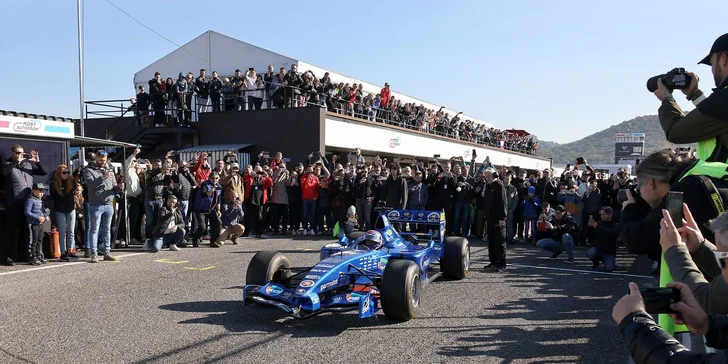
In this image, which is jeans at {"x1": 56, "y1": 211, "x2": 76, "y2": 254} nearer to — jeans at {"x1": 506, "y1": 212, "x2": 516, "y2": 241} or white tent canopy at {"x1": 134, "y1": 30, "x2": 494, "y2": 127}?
jeans at {"x1": 506, "y1": 212, "x2": 516, "y2": 241}

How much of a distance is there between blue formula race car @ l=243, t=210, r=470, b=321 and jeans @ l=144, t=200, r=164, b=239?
6.30 m

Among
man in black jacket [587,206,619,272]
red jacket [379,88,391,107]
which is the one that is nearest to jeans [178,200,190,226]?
man in black jacket [587,206,619,272]

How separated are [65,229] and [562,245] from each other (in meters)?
10.6

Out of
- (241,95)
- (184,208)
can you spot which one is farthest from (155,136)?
(184,208)

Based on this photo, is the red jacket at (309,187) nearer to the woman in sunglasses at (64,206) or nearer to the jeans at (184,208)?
the jeans at (184,208)

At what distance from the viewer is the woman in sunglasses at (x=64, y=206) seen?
10.5 meters

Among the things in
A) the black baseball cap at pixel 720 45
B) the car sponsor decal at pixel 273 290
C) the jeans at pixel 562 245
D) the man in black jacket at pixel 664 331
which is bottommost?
the jeans at pixel 562 245

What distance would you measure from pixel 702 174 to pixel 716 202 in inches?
6.9

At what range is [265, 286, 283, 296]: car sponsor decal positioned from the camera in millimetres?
6453

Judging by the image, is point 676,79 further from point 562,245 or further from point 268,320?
point 562,245

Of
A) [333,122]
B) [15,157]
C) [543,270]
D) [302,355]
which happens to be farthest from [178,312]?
[333,122]

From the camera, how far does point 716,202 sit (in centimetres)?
279

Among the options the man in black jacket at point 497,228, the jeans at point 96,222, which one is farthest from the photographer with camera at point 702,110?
the jeans at point 96,222

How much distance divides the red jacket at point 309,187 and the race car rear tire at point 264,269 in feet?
26.1
